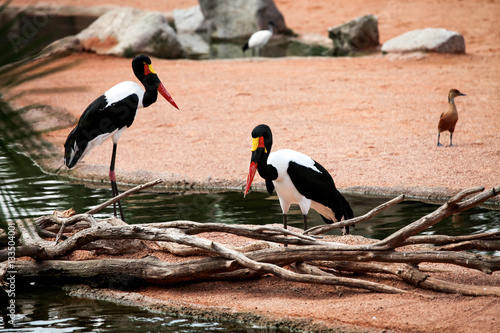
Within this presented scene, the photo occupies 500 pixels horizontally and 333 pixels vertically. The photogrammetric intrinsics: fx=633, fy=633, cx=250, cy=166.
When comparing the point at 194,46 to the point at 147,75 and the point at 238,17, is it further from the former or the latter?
the point at 147,75

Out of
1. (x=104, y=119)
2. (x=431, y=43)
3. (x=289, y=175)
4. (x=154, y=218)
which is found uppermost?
(x=431, y=43)

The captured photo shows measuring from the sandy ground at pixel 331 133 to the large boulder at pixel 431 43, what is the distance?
0.97 feet

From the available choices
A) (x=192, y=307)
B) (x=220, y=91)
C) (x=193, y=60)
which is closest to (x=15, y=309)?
(x=192, y=307)

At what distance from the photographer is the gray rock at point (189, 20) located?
20281mm

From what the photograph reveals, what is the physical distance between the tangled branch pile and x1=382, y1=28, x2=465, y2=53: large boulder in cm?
962

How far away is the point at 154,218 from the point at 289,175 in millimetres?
1804

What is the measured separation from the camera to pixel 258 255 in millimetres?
4082

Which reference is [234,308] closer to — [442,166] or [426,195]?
[426,195]

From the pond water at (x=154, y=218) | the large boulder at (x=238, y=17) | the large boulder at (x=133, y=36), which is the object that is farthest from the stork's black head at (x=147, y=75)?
the large boulder at (x=238, y=17)

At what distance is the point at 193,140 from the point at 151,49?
6914 mm

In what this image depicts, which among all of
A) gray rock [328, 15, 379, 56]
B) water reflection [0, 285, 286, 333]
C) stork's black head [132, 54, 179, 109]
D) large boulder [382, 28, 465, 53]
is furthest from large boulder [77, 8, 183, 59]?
water reflection [0, 285, 286, 333]

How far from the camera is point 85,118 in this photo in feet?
17.8

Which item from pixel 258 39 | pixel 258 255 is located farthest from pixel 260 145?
pixel 258 39

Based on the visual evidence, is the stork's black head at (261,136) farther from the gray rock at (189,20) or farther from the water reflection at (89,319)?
the gray rock at (189,20)
